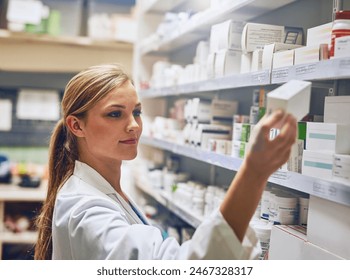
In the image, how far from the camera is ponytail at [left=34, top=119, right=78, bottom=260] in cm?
161

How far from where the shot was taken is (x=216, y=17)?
1941 mm

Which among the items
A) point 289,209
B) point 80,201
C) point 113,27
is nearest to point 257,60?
point 289,209

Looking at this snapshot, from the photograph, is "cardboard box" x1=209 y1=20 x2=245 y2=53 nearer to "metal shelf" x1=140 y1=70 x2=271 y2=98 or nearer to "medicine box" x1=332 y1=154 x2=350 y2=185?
"metal shelf" x1=140 y1=70 x2=271 y2=98

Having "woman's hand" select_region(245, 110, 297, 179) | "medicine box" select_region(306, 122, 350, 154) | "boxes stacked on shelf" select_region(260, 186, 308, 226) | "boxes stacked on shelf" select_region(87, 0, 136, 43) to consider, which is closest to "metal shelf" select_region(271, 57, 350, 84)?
"medicine box" select_region(306, 122, 350, 154)

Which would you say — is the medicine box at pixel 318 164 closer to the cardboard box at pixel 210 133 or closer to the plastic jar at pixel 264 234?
the plastic jar at pixel 264 234

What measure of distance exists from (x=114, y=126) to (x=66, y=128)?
27 centimetres

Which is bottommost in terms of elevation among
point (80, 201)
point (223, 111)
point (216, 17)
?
point (80, 201)

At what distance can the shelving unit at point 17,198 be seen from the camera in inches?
141

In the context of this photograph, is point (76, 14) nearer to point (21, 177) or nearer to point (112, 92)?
point (21, 177)

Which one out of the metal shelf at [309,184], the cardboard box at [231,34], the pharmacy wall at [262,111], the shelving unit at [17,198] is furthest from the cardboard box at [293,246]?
the shelving unit at [17,198]

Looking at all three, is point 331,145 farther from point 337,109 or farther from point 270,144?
point 270,144

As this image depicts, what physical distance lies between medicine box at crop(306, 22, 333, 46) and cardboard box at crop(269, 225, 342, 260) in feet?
1.74

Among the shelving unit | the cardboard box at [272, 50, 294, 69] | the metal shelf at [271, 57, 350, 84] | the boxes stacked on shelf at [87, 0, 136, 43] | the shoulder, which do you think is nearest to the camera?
the metal shelf at [271, 57, 350, 84]

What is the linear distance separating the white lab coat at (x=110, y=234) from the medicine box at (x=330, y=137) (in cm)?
33
